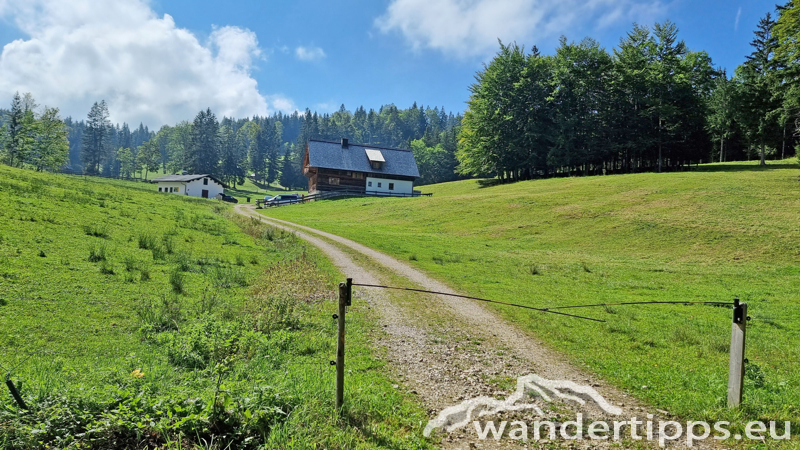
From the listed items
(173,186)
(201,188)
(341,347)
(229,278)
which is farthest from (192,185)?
(341,347)

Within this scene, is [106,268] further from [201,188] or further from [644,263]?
[201,188]

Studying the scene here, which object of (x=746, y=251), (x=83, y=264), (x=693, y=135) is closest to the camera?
(x=83, y=264)

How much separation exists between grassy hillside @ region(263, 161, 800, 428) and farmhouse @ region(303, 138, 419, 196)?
676 inches

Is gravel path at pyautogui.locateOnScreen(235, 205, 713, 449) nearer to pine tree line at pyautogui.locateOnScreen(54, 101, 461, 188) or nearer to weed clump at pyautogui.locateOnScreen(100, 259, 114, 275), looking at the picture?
weed clump at pyautogui.locateOnScreen(100, 259, 114, 275)

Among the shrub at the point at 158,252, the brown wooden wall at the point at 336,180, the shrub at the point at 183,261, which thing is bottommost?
the shrub at the point at 183,261

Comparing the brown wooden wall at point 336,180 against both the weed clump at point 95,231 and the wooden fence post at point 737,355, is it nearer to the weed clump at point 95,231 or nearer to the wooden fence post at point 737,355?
the weed clump at point 95,231

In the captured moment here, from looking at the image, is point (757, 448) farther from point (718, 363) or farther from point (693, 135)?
point (693, 135)

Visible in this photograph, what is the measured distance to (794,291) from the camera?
1575 centimetres

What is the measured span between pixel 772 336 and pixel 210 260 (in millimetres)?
18025

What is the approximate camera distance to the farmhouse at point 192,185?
246ft

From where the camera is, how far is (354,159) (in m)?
68.9

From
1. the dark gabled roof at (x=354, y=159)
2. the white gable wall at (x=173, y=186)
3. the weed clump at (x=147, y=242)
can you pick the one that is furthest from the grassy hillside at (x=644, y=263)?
the white gable wall at (x=173, y=186)

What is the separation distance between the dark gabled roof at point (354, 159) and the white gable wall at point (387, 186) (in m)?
1.47

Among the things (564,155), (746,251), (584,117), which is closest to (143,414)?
(746,251)
